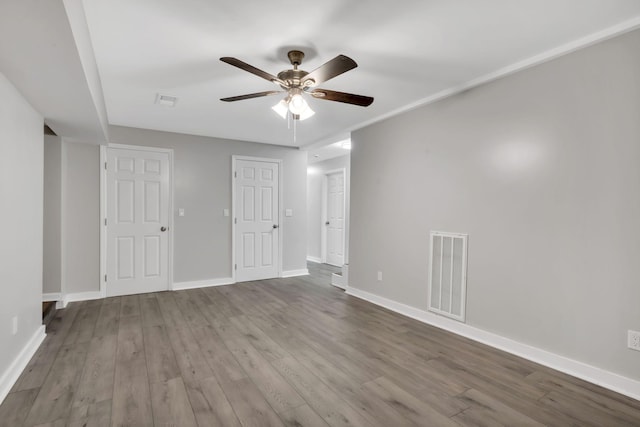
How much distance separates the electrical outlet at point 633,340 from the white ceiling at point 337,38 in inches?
79.8

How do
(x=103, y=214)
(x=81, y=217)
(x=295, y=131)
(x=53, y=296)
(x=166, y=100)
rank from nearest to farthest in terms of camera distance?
(x=166, y=100)
(x=53, y=296)
(x=81, y=217)
(x=103, y=214)
(x=295, y=131)

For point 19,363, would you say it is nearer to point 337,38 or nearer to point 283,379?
point 283,379

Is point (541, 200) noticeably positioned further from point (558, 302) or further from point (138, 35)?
point (138, 35)

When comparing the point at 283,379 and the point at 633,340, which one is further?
the point at 283,379

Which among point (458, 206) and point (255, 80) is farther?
point (458, 206)

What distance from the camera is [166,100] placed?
3.52 m

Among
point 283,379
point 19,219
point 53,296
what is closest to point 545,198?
point 283,379

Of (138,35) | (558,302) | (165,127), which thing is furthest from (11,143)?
(558,302)

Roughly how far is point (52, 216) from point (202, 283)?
214cm

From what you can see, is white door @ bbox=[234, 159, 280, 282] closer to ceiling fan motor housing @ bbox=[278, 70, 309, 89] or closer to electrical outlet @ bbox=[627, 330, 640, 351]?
ceiling fan motor housing @ bbox=[278, 70, 309, 89]

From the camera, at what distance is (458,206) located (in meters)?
3.25

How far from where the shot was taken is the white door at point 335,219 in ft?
23.5

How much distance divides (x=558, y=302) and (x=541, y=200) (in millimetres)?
807

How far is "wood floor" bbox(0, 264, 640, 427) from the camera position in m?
1.94
